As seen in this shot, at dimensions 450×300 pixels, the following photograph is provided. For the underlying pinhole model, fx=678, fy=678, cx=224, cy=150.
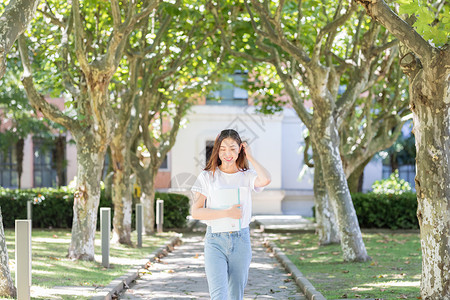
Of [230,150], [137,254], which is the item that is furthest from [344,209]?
[230,150]

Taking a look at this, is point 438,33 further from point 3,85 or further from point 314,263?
point 3,85

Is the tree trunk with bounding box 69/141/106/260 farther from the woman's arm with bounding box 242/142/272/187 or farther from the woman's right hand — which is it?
the woman's right hand

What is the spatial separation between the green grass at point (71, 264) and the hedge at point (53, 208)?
4497 mm

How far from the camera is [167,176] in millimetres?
33750

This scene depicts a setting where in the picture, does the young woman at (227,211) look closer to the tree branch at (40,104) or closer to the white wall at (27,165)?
the tree branch at (40,104)

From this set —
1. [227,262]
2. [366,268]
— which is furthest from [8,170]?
[227,262]

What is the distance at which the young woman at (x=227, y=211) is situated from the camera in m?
5.19

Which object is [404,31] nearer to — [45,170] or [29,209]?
[29,209]

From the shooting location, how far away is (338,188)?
41.6 feet

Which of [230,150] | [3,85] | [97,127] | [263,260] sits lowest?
[263,260]

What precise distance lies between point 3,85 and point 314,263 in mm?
18893

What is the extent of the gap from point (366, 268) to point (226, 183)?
673 cm

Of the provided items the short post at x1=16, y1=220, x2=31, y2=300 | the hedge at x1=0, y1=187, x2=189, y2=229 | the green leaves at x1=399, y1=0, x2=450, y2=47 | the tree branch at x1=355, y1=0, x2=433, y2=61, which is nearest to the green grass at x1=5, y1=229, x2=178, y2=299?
the short post at x1=16, y1=220, x2=31, y2=300

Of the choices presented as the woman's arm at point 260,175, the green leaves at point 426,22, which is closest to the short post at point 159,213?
the green leaves at point 426,22
